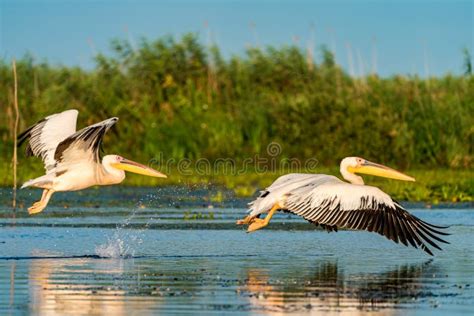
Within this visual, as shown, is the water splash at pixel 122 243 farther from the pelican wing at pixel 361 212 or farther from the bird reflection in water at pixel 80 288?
the pelican wing at pixel 361 212

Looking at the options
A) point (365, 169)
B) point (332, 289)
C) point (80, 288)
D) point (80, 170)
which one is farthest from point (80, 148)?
point (332, 289)

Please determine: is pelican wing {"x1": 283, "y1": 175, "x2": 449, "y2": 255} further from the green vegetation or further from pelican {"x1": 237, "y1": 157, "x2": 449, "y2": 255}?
the green vegetation

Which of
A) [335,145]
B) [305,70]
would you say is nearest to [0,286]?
[335,145]

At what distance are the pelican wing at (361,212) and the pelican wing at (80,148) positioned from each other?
1.71m

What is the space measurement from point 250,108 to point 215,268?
1134cm

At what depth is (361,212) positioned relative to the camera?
376 inches

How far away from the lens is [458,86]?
66.7ft

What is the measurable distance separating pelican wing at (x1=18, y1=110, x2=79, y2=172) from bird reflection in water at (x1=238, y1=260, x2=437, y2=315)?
2.97m

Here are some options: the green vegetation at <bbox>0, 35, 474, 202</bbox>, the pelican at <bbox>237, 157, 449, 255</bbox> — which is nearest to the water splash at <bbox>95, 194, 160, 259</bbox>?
the pelican at <bbox>237, 157, 449, 255</bbox>

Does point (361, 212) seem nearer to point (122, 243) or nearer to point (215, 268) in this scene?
point (215, 268)

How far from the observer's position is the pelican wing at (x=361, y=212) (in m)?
9.52

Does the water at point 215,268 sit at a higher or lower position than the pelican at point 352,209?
lower

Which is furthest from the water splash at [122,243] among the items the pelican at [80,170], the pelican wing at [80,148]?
the pelican wing at [80,148]

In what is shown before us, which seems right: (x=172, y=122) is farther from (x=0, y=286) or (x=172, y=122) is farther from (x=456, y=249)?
(x=0, y=286)
